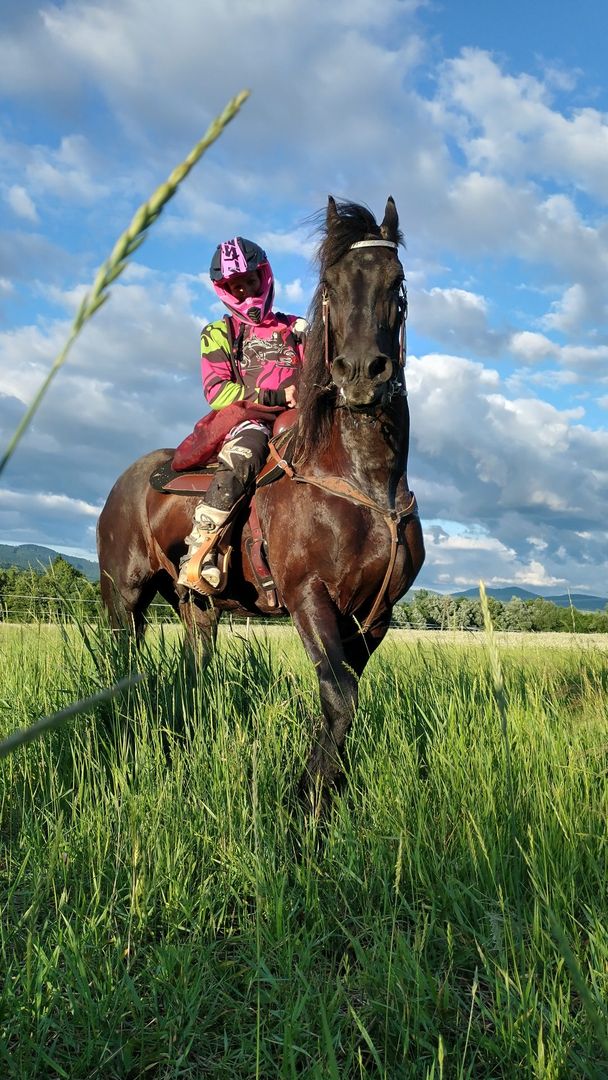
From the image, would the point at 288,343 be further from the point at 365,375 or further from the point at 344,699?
the point at 344,699

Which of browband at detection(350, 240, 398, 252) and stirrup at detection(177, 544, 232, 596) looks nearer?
browband at detection(350, 240, 398, 252)

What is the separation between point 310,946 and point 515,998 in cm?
63

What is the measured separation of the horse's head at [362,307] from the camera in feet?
13.1

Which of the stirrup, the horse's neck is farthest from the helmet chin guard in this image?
the stirrup

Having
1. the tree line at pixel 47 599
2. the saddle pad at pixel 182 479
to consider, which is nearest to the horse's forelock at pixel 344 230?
the saddle pad at pixel 182 479

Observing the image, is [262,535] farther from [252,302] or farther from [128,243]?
[128,243]

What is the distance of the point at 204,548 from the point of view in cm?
518

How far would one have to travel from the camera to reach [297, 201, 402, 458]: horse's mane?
4.52 metres

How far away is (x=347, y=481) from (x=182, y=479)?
2.08 metres

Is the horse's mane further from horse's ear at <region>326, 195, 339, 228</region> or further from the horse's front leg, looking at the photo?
the horse's front leg

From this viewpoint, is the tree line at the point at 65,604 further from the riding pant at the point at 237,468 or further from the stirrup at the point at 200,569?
the riding pant at the point at 237,468

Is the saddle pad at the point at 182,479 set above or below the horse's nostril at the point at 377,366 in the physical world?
below

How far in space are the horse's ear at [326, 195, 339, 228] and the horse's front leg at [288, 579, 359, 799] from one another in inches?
82.3

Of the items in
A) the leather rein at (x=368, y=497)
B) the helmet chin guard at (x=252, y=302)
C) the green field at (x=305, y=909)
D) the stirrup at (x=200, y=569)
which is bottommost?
the green field at (x=305, y=909)
